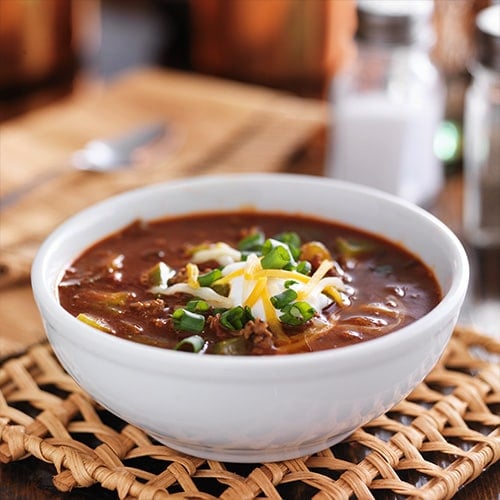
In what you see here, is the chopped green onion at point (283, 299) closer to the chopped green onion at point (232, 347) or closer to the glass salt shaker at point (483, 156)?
the chopped green onion at point (232, 347)

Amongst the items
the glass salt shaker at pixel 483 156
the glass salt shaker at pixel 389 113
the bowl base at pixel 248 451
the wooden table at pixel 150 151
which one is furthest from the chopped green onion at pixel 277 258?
the glass salt shaker at pixel 389 113

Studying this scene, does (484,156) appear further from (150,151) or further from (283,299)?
(283,299)

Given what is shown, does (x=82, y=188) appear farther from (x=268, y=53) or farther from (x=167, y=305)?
(x=268, y=53)

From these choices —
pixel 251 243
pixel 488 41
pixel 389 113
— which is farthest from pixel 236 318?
pixel 389 113

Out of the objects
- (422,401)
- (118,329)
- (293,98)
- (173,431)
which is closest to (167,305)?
(118,329)

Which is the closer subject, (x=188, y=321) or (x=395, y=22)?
(x=188, y=321)

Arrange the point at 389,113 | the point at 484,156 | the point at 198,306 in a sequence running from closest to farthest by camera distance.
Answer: the point at 198,306 < the point at 484,156 < the point at 389,113
